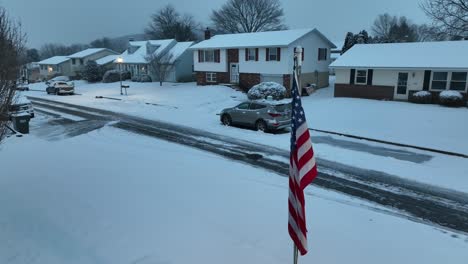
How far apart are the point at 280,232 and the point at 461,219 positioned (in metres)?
4.50

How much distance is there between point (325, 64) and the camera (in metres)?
36.7

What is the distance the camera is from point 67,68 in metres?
66.6

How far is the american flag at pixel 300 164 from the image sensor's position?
4.97m

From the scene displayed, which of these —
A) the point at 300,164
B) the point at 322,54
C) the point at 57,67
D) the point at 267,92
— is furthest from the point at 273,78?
the point at 57,67

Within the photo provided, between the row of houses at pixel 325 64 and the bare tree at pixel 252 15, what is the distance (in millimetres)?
19483

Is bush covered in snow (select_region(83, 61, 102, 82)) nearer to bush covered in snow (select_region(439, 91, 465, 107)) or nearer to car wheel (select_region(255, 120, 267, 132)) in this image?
car wheel (select_region(255, 120, 267, 132))

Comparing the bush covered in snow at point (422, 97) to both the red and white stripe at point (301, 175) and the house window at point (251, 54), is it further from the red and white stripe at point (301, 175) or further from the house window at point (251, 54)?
the red and white stripe at point (301, 175)

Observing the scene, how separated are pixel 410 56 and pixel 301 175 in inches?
1034

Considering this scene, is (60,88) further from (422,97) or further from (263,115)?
(422,97)

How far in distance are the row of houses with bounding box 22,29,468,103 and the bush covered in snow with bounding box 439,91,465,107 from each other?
3.29 feet

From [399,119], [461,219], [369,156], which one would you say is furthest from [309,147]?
[399,119]

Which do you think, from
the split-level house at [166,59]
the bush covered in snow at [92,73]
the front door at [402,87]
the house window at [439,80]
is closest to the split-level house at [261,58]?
the split-level house at [166,59]

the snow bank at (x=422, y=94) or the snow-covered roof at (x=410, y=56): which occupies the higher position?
the snow-covered roof at (x=410, y=56)

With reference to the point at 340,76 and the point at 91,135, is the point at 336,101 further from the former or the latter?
the point at 91,135
